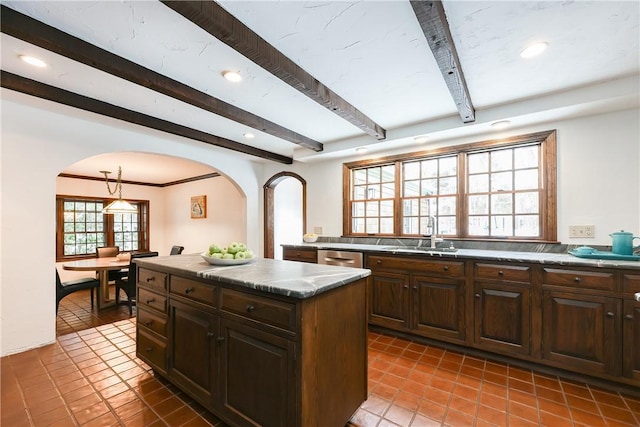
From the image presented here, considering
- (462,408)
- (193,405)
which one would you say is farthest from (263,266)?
(462,408)

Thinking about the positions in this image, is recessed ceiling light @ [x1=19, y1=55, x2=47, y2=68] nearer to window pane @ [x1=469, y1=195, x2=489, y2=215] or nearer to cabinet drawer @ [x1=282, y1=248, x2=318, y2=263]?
cabinet drawer @ [x1=282, y1=248, x2=318, y2=263]

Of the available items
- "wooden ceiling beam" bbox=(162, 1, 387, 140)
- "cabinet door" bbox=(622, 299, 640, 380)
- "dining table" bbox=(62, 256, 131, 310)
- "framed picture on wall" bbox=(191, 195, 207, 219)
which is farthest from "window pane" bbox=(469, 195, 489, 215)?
"framed picture on wall" bbox=(191, 195, 207, 219)

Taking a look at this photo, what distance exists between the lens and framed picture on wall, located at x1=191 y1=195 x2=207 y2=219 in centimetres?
652

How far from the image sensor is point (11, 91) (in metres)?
2.33

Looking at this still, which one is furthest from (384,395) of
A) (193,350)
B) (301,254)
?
(301,254)

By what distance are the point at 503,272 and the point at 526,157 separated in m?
1.38

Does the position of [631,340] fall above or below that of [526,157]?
below

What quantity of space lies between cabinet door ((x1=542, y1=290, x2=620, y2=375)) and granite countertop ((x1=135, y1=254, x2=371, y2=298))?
5.65 ft

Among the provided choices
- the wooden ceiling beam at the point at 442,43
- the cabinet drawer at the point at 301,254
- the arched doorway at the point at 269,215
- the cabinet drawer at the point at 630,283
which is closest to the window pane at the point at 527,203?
the cabinet drawer at the point at 630,283

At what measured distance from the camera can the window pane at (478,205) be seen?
309cm

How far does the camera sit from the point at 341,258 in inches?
133

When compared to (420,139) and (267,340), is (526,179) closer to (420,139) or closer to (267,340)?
(420,139)

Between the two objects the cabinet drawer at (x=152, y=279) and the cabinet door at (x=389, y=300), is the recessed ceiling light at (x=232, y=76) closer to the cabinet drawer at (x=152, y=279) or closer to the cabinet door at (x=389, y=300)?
the cabinet drawer at (x=152, y=279)

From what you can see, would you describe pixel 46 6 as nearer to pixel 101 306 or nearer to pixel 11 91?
pixel 11 91
